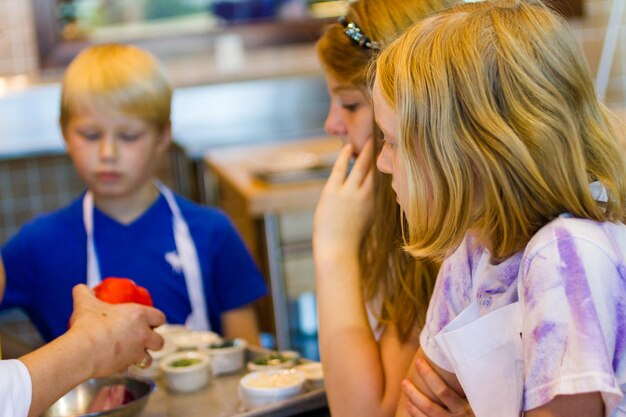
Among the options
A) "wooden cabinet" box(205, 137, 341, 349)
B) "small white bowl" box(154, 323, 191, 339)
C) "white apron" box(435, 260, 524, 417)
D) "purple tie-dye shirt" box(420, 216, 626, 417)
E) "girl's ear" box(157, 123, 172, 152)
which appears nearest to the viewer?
"purple tie-dye shirt" box(420, 216, 626, 417)

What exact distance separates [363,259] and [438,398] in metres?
0.39

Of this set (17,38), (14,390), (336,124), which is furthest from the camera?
(17,38)

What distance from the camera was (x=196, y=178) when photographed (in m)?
3.68

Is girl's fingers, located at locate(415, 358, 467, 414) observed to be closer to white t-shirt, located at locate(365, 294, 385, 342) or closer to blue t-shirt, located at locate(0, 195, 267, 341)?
white t-shirt, located at locate(365, 294, 385, 342)

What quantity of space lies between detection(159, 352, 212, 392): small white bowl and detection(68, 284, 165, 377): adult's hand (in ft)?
0.17

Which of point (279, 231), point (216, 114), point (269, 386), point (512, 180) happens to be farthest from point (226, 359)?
point (216, 114)

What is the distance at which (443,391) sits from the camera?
120 centimetres

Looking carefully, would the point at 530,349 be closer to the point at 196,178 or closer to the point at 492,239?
the point at 492,239

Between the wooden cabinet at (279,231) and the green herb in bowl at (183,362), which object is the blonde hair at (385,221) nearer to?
the green herb in bowl at (183,362)

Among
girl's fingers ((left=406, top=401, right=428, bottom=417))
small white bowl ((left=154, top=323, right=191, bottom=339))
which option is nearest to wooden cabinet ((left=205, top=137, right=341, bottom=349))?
small white bowl ((left=154, top=323, right=191, bottom=339))

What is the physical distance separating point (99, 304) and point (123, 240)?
67 centimetres

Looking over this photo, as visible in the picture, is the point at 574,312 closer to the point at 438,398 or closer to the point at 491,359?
the point at 491,359

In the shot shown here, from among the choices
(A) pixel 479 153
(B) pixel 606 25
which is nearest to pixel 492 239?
(A) pixel 479 153

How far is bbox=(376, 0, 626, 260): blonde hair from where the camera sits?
40.5 inches
